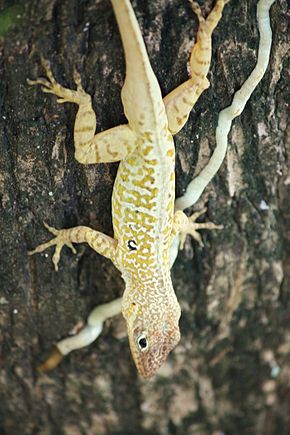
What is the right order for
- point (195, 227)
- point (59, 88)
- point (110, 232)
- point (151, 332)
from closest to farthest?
point (59, 88) < point (151, 332) < point (110, 232) < point (195, 227)

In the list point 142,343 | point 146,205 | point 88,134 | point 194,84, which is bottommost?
point 142,343

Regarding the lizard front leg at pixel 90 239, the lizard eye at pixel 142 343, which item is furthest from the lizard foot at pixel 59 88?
the lizard eye at pixel 142 343

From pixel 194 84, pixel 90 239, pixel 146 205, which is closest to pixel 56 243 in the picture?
pixel 90 239

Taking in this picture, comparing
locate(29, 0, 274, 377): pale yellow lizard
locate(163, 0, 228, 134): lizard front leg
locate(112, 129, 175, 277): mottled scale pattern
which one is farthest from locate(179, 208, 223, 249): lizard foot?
locate(163, 0, 228, 134): lizard front leg

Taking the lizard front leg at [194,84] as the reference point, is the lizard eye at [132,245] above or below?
below

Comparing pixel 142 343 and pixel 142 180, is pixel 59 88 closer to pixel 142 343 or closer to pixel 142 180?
pixel 142 180

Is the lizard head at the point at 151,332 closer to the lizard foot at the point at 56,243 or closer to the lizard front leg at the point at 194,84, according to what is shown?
the lizard foot at the point at 56,243

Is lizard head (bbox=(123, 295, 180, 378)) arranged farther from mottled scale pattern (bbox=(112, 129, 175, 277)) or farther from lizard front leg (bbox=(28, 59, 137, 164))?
lizard front leg (bbox=(28, 59, 137, 164))
